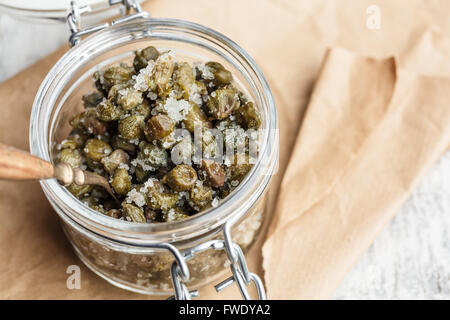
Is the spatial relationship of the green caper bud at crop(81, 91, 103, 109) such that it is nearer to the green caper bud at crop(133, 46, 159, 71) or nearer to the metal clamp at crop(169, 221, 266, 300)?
the green caper bud at crop(133, 46, 159, 71)

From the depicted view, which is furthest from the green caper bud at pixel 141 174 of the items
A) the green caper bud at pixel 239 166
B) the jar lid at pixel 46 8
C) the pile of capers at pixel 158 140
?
the jar lid at pixel 46 8

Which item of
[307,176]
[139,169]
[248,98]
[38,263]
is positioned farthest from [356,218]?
[38,263]

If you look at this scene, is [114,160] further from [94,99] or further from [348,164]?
[348,164]

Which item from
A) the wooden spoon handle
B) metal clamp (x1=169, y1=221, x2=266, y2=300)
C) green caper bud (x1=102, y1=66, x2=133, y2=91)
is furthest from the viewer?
green caper bud (x1=102, y1=66, x2=133, y2=91)

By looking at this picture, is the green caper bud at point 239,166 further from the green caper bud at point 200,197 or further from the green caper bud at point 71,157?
the green caper bud at point 71,157

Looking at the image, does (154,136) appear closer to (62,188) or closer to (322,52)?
(62,188)

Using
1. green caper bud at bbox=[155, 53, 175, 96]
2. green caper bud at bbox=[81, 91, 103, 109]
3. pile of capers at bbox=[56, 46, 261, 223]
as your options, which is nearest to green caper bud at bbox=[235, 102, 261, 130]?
pile of capers at bbox=[56, 46, 261, 223]
